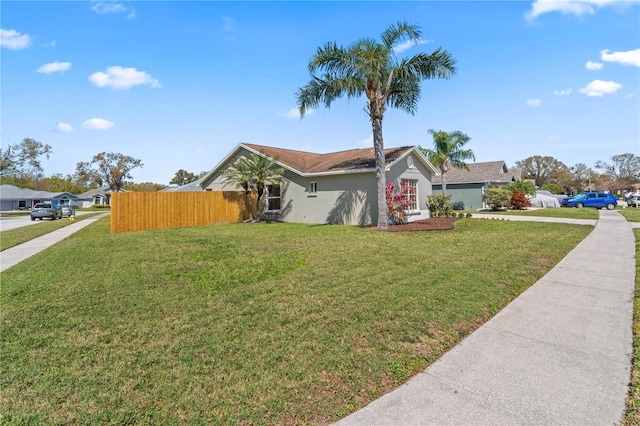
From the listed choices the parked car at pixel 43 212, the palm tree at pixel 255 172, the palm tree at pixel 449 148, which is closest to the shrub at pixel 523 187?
the palm tree at pixel 449 148

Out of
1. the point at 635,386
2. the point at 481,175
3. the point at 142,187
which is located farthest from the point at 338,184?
the point at 142,187

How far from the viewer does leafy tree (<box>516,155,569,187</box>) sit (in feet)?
213

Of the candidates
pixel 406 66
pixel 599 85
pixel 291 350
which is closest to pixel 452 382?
pixel 291 350

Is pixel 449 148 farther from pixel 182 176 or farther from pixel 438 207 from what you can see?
pixel 182 176

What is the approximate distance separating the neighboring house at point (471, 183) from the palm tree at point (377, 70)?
18284 millimetres

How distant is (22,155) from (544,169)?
90.2 m

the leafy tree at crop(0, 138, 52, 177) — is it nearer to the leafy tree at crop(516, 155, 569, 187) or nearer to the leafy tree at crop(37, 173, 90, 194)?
the leafy tree at crop(37, 173, 90, 194)

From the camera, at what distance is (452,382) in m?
2.84

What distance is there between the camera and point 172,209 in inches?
614

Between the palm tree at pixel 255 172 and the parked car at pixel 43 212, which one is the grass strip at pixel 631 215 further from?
the parked car at pixel 43 212

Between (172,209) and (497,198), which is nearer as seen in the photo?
(172,209)

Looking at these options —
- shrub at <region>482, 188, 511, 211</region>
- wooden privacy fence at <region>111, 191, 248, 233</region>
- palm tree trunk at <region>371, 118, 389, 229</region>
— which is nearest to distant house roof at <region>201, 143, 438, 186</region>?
palm tree trunk at <region>371, 118, 389, 229</region>

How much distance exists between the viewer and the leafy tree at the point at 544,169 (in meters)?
65.1

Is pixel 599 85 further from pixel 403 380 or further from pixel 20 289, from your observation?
pixel 20 289
